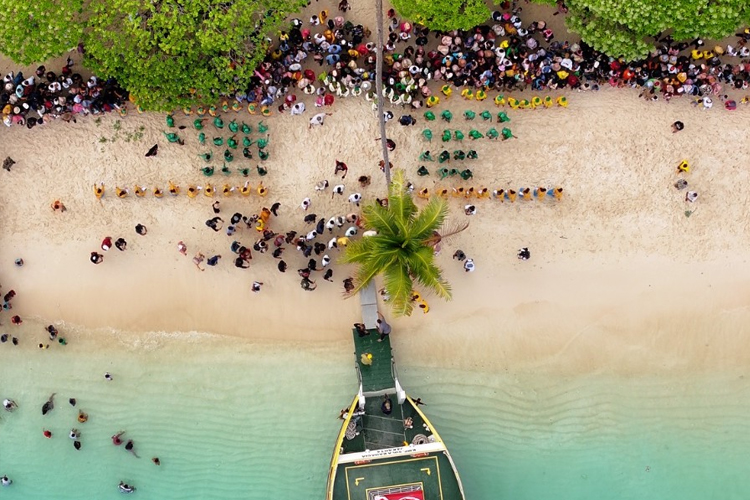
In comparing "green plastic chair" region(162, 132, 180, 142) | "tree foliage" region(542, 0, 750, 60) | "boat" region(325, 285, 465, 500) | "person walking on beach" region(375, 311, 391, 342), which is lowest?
"boat" region(325, 285, 465, 500)

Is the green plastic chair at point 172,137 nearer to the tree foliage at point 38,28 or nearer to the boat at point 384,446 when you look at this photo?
the tree foliage at point 38,28

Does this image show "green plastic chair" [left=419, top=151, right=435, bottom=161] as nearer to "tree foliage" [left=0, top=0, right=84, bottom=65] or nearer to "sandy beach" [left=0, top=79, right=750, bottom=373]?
"sandy beach" [left=0, top=79, right=750, bottom=373]

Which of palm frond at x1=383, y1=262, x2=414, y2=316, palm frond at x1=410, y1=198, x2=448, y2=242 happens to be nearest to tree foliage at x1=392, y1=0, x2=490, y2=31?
palm frond at x1=410, y1=198, x2=448, y2=242

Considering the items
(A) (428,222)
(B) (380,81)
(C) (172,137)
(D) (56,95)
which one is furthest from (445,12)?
(D) (56,95)

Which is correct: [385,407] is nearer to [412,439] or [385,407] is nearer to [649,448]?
[412,439]

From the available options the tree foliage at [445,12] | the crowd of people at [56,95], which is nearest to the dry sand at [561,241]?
the tree foliage at [445,12]
